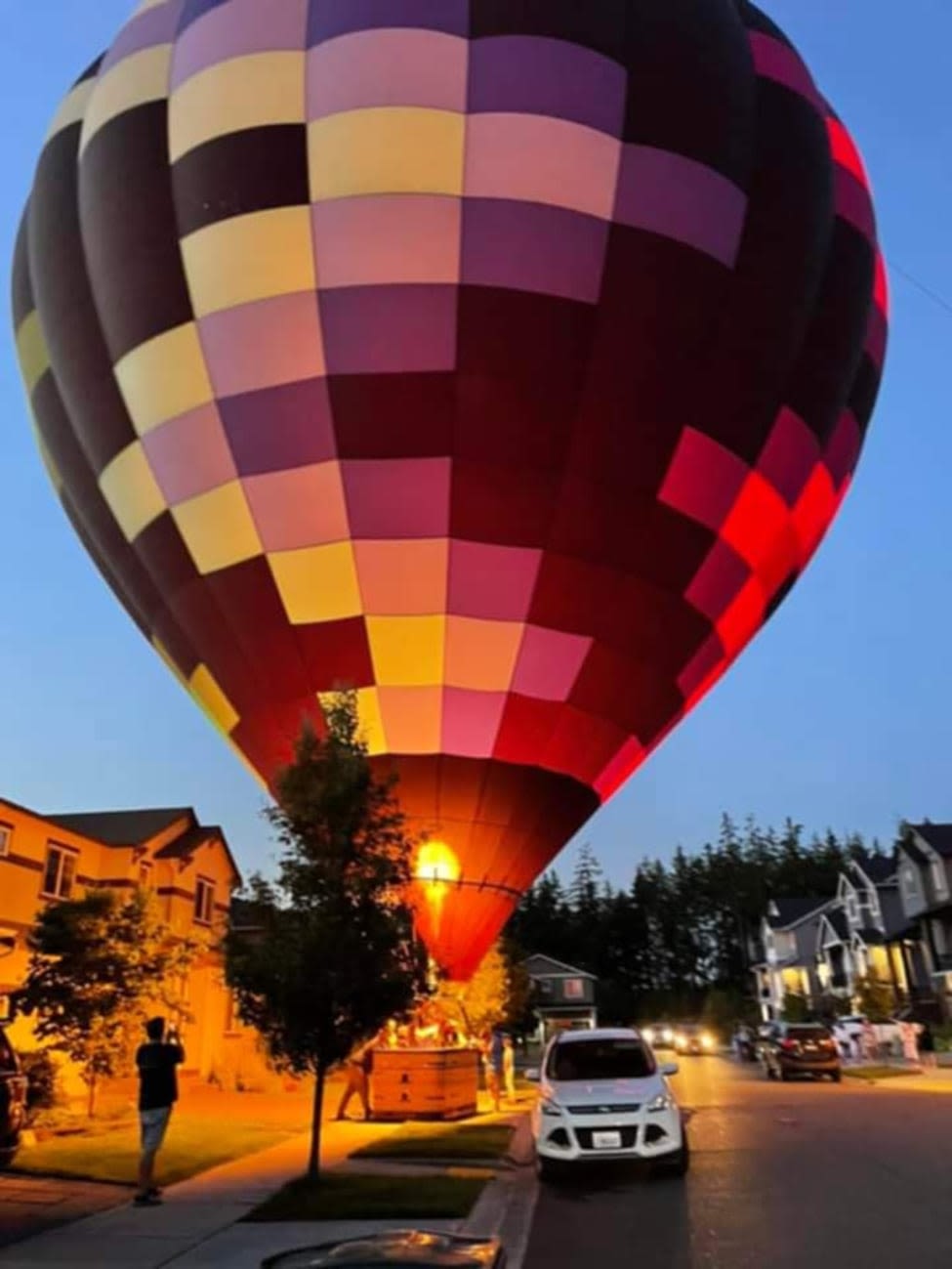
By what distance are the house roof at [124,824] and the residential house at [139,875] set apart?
25 mm

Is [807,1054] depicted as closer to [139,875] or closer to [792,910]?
[139,875]

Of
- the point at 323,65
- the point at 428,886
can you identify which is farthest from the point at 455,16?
the point at 428,886

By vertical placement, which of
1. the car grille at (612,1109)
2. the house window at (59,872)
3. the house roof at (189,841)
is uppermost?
the house roof at (189,841)

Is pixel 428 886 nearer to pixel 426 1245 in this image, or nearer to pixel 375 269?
pixel 375 269

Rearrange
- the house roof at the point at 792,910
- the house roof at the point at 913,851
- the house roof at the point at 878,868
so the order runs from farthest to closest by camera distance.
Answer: the house roof at the point at 792,910
the house roof at the point at 878,868
the house roof at the point at 913,851

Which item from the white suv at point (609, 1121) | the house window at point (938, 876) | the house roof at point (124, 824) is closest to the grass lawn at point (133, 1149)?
the white suv at point (609, 1121)

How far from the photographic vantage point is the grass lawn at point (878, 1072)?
91.6 feet

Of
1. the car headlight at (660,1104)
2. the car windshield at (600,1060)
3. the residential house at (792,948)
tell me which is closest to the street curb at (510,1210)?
the car windshield at (600,1060)

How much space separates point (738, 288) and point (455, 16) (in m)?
4.67

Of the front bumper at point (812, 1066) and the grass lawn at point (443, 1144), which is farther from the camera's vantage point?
the front bumper at point (812, 1066)

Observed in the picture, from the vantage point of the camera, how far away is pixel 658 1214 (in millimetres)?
8938

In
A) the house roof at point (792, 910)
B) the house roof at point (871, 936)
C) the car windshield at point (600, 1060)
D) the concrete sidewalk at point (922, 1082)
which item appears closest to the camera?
the car windshield at point (600, 1060)

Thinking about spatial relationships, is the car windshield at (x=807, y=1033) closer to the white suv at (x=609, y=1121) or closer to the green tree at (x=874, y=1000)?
the green tree at (x=874, y=1000)

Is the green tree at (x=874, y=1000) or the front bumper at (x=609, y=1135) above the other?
the green tree at (x=874, y=1000)
